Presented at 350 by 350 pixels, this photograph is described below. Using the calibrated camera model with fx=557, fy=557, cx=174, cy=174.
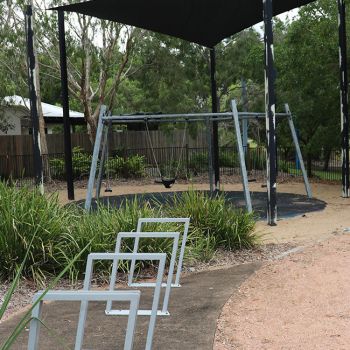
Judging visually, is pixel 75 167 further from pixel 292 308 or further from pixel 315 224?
pixel 292 308

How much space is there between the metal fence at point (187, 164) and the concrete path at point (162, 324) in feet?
40.9

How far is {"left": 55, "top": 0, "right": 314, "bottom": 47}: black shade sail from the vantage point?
10.8 metres

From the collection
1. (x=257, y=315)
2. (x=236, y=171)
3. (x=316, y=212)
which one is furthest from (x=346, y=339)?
(x=236, y=171)

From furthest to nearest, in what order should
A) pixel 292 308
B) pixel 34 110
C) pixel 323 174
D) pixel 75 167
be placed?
pixel 323 174 → pixel 75 167 → pixel 34 110 → pixel 292 308

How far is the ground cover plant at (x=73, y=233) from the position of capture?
5.48m

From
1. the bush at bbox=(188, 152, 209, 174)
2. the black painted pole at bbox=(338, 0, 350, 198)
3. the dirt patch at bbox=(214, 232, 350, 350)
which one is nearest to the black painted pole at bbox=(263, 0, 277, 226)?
the dirt patch at bbox=(214, 232, 350, 350)

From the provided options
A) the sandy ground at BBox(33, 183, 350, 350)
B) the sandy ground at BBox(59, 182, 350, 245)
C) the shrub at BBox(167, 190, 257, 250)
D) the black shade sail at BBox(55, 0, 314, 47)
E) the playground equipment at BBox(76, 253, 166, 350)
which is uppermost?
the black shade sail at BBox(55, 0, 314, 47)

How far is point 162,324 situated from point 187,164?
15.2 metres

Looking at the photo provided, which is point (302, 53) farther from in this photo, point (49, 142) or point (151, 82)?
point (49, 142)

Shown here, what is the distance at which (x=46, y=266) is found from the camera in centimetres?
559

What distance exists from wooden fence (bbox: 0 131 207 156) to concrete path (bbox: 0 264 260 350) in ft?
53.4

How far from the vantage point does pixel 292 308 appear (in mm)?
4445

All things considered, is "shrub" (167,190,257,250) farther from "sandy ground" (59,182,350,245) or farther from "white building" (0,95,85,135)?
"white building" (0,95,85,135)

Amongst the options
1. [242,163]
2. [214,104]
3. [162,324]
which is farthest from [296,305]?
[214,104]
